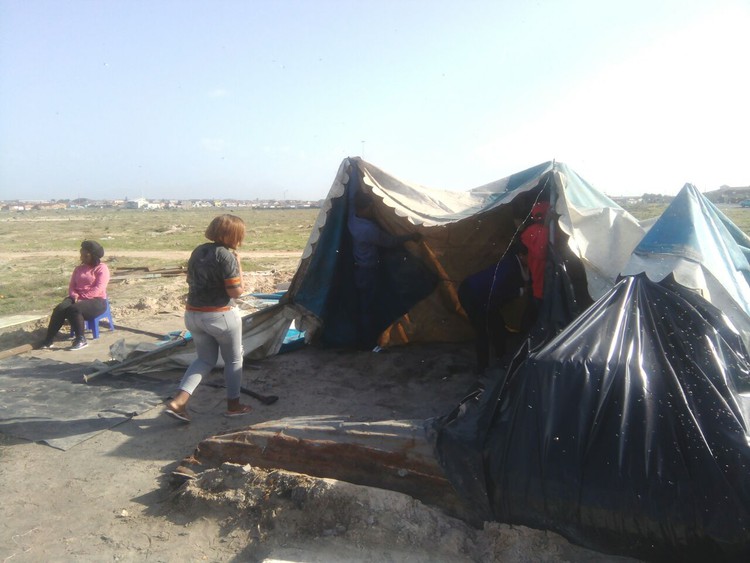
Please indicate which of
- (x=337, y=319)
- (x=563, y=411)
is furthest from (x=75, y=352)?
(x=563, y=411)

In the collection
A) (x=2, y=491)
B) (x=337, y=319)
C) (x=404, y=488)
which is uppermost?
(x=337, y=319)

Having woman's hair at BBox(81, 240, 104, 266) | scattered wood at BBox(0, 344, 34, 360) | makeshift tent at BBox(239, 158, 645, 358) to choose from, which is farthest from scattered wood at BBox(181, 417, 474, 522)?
woman's hair at BBox(81, 240, 104, 266)

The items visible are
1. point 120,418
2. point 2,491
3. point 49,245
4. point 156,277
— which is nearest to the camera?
point 2,491

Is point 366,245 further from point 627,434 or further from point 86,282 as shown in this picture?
point 86,282

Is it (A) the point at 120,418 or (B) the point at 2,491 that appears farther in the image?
(A) the point at 120,418

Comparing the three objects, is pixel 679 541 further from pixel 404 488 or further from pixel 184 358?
pixel 184 358

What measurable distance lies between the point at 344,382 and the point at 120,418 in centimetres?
194

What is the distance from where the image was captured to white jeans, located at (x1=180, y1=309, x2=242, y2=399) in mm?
4016

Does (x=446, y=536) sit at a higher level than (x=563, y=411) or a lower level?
lower

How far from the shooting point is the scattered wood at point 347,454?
298cm

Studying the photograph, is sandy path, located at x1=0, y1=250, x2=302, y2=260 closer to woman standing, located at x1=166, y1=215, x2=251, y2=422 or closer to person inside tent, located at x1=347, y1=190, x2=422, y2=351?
person inside tent, located at x1=347, y1=190, x2=422, y2=351

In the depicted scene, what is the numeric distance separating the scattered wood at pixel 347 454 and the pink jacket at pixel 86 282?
13.4 feet

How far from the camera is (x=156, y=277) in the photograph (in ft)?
40.5

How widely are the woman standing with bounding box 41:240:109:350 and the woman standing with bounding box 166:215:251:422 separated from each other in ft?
10.4
